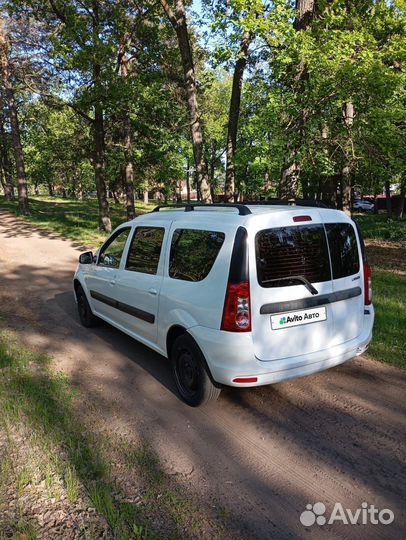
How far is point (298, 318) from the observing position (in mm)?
3592

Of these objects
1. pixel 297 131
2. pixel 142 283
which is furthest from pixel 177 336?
pixel 297 131

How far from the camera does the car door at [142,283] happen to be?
444cm

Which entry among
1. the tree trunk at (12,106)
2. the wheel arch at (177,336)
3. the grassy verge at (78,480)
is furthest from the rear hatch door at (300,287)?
the tree trunk at (12,106)

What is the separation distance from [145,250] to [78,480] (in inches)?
99.1

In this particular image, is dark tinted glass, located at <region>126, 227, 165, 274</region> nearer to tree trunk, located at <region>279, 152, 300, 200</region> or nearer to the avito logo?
the avito logo

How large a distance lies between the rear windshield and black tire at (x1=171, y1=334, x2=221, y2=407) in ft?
3.17

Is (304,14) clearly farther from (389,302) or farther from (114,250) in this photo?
(114,250)

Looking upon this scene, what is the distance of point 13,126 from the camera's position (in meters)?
21.4

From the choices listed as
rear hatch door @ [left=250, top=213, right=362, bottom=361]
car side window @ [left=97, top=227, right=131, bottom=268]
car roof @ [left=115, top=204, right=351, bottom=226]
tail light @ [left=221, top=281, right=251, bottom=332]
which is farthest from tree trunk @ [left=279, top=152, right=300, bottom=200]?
tail light @ [left=221, top=281, right=251, bottom=332]

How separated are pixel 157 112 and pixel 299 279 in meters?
14.0

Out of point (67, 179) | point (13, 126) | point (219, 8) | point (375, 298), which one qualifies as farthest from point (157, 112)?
point (67, 179)

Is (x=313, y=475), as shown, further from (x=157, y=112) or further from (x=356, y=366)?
(x=157, y=112)

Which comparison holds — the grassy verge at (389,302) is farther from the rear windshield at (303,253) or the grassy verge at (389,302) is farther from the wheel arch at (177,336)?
the wheel arch at (177,336)

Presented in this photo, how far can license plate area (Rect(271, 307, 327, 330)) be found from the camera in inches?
137
